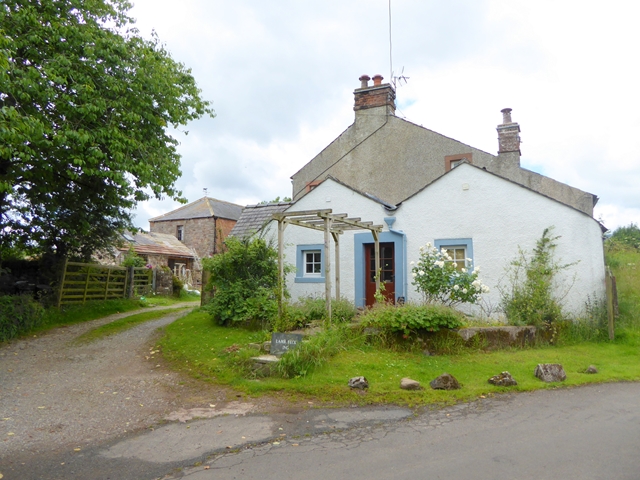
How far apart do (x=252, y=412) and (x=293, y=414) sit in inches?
22.8

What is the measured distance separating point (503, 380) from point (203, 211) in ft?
108

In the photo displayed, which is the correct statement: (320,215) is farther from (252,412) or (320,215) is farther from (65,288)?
(65,288)

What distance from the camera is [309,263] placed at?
49.5 feet

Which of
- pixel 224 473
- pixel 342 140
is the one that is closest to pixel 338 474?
pixel 224 473

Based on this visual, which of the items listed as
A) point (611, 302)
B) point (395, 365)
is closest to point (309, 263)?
point (395, 365)

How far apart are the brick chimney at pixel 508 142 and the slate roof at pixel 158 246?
67.9ft

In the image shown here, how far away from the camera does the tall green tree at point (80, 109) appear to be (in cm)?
1005

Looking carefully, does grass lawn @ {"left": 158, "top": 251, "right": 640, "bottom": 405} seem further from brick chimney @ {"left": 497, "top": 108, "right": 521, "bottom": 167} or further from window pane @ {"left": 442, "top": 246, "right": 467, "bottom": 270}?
brick chimney @ {"left": 497, "top": 108, "right": 521, "bottom": 167}

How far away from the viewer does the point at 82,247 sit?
17.0 meters

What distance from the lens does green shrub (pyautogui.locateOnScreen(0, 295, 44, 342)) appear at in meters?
12.2

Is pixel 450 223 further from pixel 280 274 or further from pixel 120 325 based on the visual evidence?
pixel 120 325

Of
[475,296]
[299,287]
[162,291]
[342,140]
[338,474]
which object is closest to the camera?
[338,474]

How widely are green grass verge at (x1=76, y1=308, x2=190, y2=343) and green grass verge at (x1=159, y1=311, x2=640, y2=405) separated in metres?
2.76

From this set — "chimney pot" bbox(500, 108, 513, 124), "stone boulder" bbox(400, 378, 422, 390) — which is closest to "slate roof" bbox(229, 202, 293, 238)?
"chimney pot" bbox(500, 108, 513, 124)
